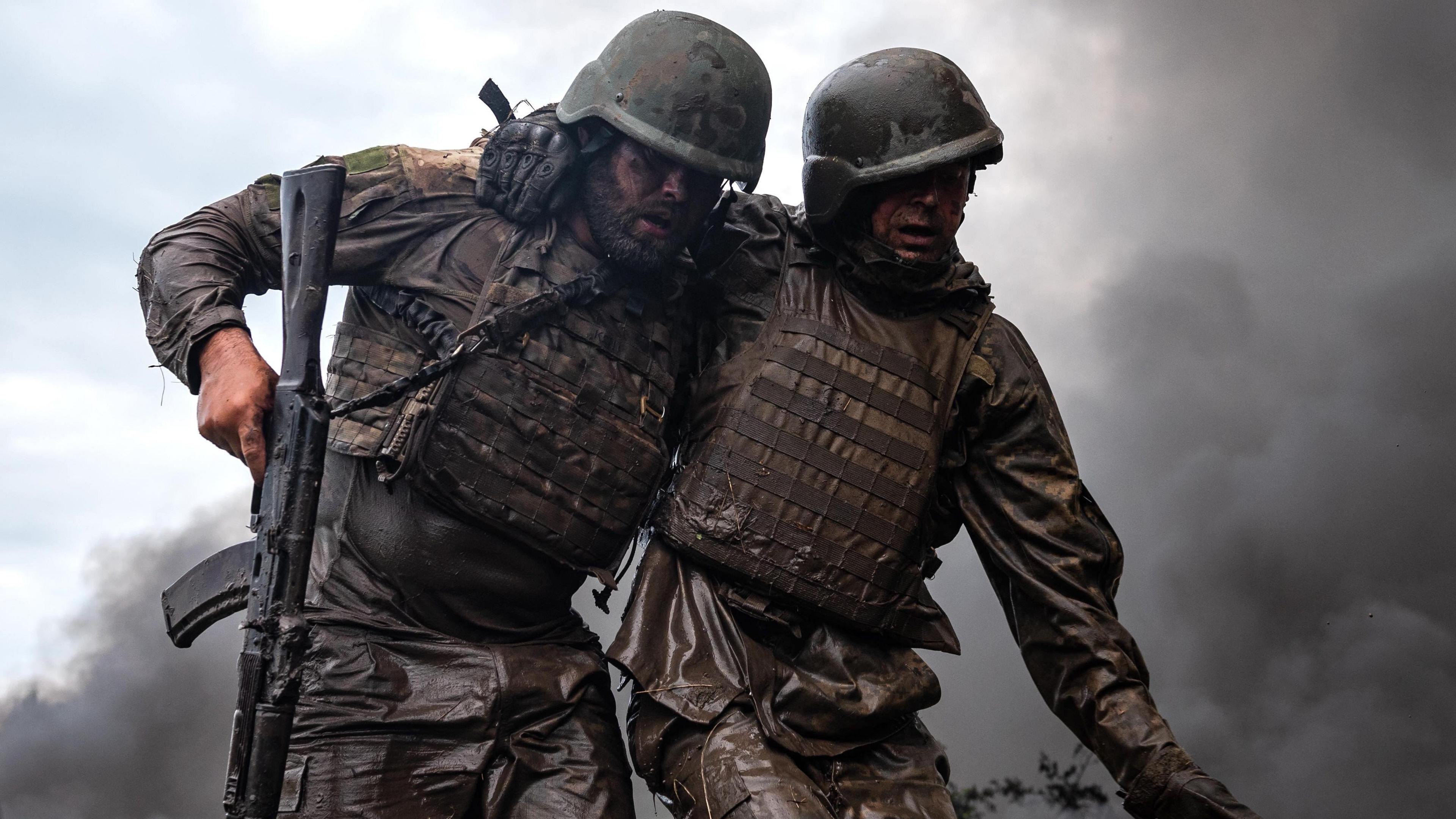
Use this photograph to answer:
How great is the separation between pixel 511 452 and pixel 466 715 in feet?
2.10

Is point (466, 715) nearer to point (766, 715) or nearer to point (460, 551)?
point (460, 551)

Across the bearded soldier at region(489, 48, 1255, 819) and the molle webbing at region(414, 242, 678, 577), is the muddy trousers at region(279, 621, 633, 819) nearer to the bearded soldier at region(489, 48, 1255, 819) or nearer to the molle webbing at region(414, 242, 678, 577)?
the bearded soldier at region(489, 48, 1255, 819)

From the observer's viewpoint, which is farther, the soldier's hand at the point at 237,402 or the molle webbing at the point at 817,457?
the molle webbing at the point at 817,457

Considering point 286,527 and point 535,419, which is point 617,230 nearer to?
point 535,419

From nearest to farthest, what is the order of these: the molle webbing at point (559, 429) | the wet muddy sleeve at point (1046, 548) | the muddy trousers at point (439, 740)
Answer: the muddy trousers at point (439, 740)
the molle webbing at point (559, 429)
the wet muddy sleeve at point (1046, 548)

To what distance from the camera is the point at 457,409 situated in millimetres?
3201

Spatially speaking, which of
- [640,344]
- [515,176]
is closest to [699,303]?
[640,344]

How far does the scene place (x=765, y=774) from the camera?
3.02 metres

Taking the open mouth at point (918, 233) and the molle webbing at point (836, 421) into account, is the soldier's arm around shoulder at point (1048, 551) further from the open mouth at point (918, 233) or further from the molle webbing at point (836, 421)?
the open mouth at point (918, 233)

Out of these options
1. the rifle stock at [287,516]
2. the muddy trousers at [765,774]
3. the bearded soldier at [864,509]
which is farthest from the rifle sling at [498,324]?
the muddy trousers at [765,774]

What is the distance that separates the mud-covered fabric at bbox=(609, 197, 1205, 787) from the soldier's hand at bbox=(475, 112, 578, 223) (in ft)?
1.60

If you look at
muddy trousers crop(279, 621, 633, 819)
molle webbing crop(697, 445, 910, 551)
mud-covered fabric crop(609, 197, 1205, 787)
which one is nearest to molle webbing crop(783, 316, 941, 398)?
mud-covered fabric crop(609, 197, 1205, 787)

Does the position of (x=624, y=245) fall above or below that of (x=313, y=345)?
above

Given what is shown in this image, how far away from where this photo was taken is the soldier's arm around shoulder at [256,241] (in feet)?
10.4
